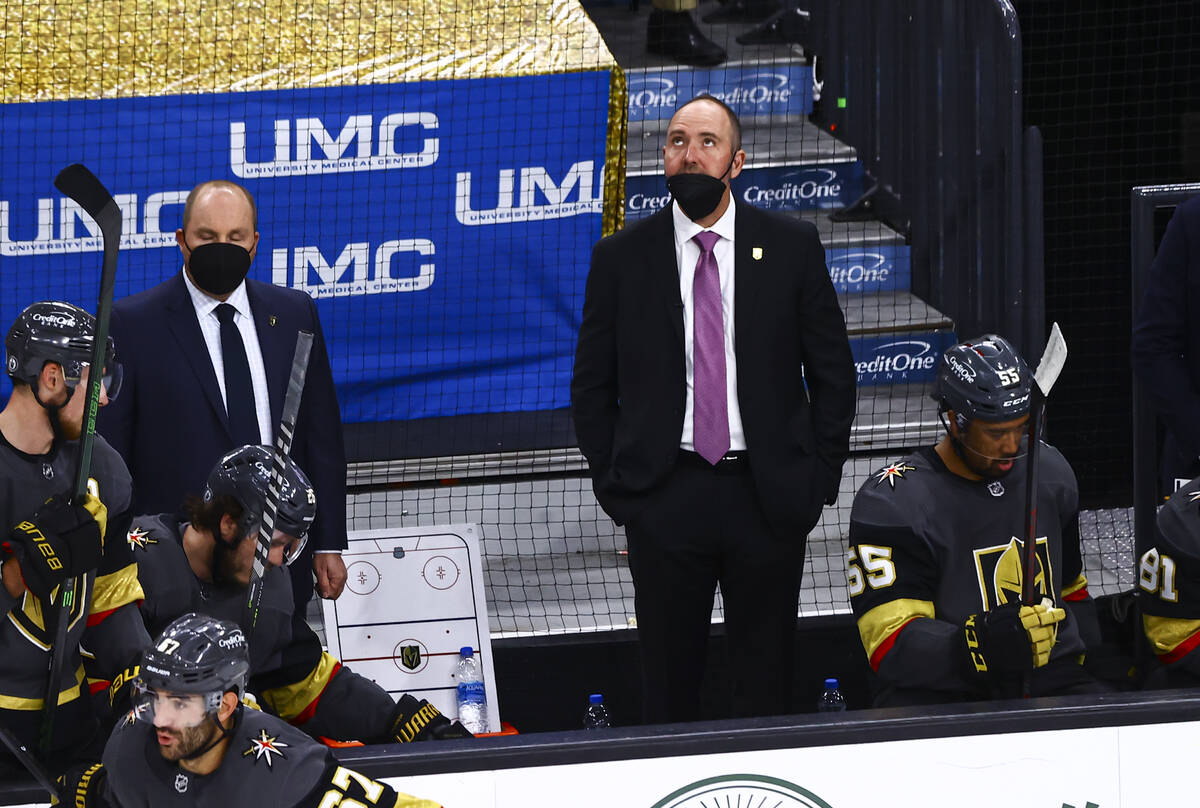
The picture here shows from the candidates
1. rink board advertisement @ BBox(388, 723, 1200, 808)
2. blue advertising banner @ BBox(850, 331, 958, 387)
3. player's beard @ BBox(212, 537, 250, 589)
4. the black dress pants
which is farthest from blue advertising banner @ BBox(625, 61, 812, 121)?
rink board advertisement @ BBox(388, 723, 1200, 808)

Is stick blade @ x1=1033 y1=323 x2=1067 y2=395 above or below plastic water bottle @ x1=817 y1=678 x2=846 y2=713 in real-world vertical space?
above

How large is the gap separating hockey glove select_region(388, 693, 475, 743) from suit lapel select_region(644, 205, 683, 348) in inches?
45.4

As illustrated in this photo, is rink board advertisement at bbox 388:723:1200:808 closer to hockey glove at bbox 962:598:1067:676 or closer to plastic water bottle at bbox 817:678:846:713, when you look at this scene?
hockey glove at bbox 962:598:1067:676

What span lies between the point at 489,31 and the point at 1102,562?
3158mm

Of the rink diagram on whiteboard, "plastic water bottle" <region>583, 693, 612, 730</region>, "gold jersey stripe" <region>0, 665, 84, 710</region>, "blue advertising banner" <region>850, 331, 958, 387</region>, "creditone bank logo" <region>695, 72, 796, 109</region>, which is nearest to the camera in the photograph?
"gold jersey stripe" <region>0, 665, 84, 710</region>

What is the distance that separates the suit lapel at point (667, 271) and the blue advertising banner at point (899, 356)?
8.67 feet

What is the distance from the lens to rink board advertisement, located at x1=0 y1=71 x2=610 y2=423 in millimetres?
6309

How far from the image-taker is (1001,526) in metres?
3.97

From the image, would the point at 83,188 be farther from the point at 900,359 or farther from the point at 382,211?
the point at 900,359

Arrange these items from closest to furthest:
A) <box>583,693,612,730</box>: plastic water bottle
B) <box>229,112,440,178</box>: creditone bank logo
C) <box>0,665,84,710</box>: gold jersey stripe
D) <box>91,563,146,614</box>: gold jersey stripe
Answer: <box>0,665,84,710</box>: gold jersey stripe < <box>91,563,146,614</box>: gold jersey stripe < <box>583,693,612,730</box>: plastic water bottle < <box>229,112,440,178</box>: creditone bank logo

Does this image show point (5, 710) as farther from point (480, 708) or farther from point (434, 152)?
point (434, 152)

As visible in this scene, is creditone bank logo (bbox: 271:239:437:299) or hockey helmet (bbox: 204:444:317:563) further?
creditone bank logo (bbox: 271:239:437:299)

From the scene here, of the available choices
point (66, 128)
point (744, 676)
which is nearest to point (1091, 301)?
point (744, 676)

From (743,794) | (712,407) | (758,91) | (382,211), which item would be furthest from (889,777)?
(758,91)
